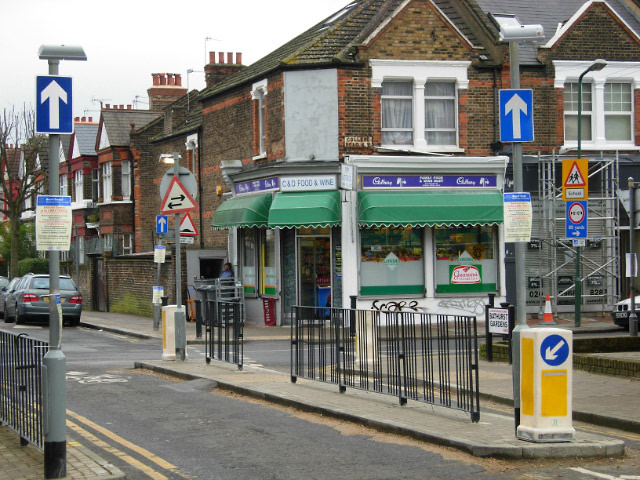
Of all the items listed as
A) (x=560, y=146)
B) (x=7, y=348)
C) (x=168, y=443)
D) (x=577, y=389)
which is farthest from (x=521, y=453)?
(x=560, y=146)

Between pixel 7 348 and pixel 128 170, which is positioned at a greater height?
pixel 128 170

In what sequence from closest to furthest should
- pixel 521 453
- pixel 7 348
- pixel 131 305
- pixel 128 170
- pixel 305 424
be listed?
pixel 521 453 → pixel 7 348 → pixel 305 424 → pixel 131 305 → pixel 128 170

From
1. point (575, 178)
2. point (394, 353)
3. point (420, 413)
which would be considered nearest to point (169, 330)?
point (394, 353)

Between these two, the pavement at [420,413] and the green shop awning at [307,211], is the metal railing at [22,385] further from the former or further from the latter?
the green shop awning at [307,211]

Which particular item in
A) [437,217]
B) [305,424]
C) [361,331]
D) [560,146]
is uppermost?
[560,146]

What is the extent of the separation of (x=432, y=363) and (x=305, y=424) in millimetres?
1781

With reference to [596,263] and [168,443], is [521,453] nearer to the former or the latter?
[168,443]

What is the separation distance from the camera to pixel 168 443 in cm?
976

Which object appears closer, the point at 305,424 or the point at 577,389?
the point at 305,424

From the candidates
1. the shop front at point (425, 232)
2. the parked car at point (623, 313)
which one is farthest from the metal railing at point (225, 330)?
the parked car at point (623, 313)

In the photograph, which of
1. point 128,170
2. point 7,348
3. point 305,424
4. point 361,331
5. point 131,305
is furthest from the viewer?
point 128,170

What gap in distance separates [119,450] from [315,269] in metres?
18.0

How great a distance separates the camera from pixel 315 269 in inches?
1071

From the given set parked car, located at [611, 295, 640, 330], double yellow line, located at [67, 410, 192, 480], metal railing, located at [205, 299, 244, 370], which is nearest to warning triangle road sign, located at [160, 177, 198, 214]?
metal railing, located at [205, 299, 244, 370]
